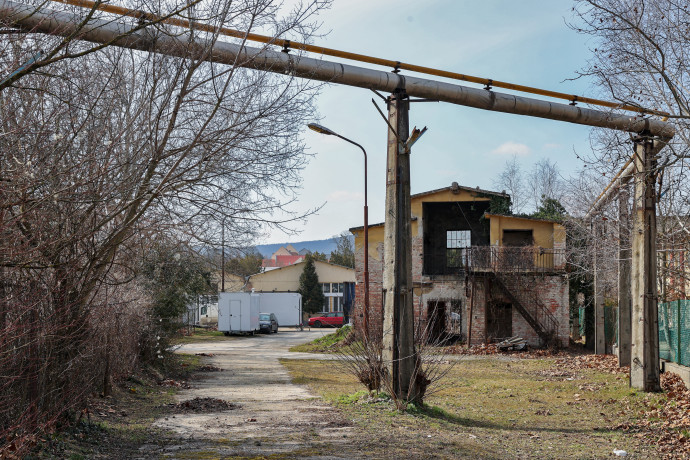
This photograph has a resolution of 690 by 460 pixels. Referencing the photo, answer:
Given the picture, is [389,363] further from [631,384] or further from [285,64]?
[631,384]

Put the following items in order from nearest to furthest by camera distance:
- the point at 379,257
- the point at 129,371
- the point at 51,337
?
the point at 51,337
the point at 129,371
the point at 379,257

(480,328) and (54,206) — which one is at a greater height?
(54,206)

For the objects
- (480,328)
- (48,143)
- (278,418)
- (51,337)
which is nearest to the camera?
(48,143)

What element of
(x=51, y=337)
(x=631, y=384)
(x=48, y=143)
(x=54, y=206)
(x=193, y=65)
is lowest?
(x=631, y=384)

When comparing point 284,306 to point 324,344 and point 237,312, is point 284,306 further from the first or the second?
point 324,344

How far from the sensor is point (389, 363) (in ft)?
38.5

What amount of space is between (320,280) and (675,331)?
173 feet

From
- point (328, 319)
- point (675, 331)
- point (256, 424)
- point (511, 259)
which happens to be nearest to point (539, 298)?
point (511, 259)

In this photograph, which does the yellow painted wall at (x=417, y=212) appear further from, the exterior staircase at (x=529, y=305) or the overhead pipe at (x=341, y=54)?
the overhead pipe at (x=341, y=54)

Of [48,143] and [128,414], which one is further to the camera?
[128,414]

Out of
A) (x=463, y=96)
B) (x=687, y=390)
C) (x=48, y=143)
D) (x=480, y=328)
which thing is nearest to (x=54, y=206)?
(x=48, y=143)

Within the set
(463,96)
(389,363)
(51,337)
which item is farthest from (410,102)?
(51,337)

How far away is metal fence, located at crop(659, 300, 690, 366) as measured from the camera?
15422 millimetres

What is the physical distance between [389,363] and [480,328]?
21696 mm
